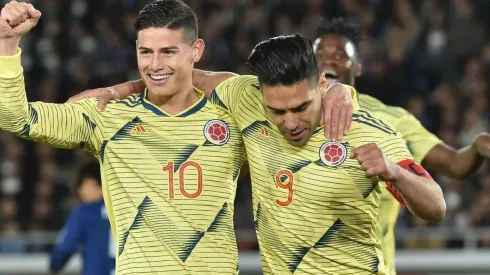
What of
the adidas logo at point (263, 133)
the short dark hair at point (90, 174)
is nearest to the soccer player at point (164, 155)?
the adidas logo at point (263, 133)

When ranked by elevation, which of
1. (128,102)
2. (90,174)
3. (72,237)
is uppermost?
(128,102)

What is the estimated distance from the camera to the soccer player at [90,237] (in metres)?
6.78

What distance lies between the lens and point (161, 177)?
4352mm

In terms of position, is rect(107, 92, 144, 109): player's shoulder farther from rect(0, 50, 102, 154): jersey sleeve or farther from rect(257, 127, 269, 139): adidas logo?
rect(257, 127, 269, 139): adidas logo

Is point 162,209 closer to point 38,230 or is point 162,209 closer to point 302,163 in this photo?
point 302,163

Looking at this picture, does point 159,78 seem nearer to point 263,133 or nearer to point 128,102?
point 128,102

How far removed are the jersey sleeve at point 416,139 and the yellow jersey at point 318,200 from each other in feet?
4.04

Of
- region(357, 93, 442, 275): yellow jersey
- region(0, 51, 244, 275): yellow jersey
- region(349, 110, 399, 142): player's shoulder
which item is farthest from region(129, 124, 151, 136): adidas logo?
region(357, 93, 442, 275): yellow jersey

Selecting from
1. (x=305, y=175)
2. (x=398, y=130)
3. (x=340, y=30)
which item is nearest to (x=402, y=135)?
(x=398, y=130)

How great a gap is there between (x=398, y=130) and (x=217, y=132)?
57.4 inches

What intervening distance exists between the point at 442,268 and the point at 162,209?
434cm

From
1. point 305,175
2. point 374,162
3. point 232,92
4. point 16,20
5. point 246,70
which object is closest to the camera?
point 374,162

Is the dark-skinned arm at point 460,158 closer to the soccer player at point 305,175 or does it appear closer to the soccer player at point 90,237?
the soccer player at point 305,175

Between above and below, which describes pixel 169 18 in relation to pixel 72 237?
above
